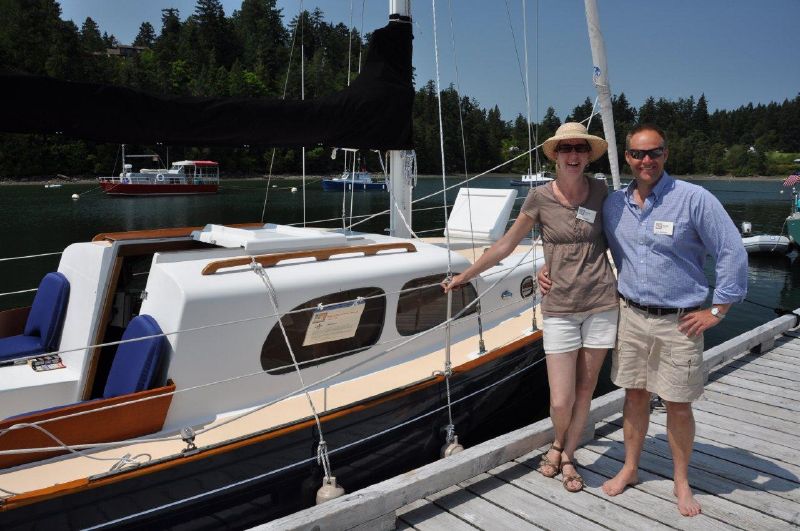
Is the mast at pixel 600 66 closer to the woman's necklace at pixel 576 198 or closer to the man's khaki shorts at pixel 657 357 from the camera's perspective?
the woman's necklace at pixel 576 198

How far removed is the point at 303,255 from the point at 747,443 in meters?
3.41

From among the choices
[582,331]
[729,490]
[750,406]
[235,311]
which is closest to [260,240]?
[235,311]

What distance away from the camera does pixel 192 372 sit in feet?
12.6

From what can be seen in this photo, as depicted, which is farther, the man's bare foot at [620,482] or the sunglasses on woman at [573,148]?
the man's bare foot at [620,482]

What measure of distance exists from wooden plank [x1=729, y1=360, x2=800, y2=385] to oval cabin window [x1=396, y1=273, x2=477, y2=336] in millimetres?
3032

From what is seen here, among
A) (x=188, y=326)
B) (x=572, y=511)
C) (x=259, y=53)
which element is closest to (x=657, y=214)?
(x=572, y=511)

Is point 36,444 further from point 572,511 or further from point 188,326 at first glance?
point 572,511

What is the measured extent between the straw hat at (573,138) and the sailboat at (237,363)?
1.10 meters

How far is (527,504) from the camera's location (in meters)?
3.39

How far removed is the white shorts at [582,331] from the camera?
3.22 m

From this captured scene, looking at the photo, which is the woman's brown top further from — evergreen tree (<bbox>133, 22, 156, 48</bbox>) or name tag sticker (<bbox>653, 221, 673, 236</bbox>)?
evergreen tree (<bbox>133, 22, 156, 48</bbox>)

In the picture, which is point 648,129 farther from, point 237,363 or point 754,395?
point 754,395

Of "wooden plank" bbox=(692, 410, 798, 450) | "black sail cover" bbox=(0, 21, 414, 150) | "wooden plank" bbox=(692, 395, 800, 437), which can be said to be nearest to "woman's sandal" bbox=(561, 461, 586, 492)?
"wooden plank" bbox=(692, 410, 798, 450)

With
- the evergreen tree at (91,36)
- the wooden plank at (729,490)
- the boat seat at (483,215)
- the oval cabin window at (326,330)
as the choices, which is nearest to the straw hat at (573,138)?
the oval cabin window at (326,330)
